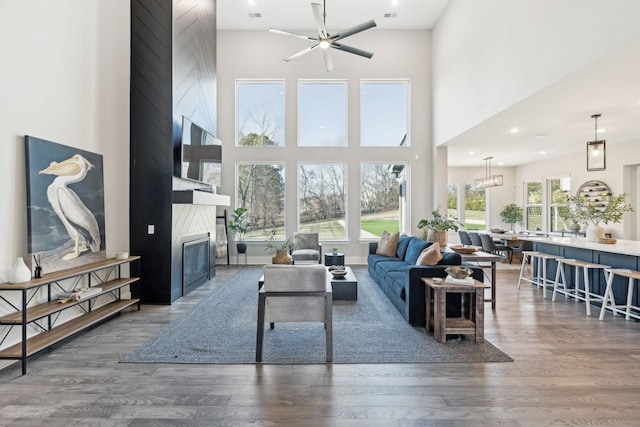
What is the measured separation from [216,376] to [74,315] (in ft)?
7.11

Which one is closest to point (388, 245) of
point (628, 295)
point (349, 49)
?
point (628, 295)

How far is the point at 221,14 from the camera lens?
7.50 metres

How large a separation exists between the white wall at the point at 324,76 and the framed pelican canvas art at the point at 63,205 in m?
4.33

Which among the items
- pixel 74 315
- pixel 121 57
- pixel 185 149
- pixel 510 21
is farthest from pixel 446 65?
pixel 74 315

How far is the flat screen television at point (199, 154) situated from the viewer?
4.99 meters

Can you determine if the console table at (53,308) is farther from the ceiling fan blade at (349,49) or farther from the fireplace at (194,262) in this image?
the ceiling fan blade at (349,49)

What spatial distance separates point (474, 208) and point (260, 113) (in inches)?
316

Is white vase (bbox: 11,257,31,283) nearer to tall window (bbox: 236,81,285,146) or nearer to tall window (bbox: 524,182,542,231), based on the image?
tall window (bbox: 236,81,285,146)

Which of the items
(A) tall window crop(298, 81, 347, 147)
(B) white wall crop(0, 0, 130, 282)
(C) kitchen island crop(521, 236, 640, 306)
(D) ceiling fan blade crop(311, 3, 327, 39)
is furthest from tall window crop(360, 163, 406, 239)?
(B) white wall crop(0, 0, 130, 282)

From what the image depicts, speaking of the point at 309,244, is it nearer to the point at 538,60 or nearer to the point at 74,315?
the point at 74,315

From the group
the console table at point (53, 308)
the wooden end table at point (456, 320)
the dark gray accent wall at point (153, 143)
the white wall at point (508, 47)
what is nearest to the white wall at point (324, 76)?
the white wall at point (508, 47)

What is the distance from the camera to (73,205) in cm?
350

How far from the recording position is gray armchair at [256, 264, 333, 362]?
2887mm

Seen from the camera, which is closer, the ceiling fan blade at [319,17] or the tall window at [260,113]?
the ceiling fan blade at [319,17]
